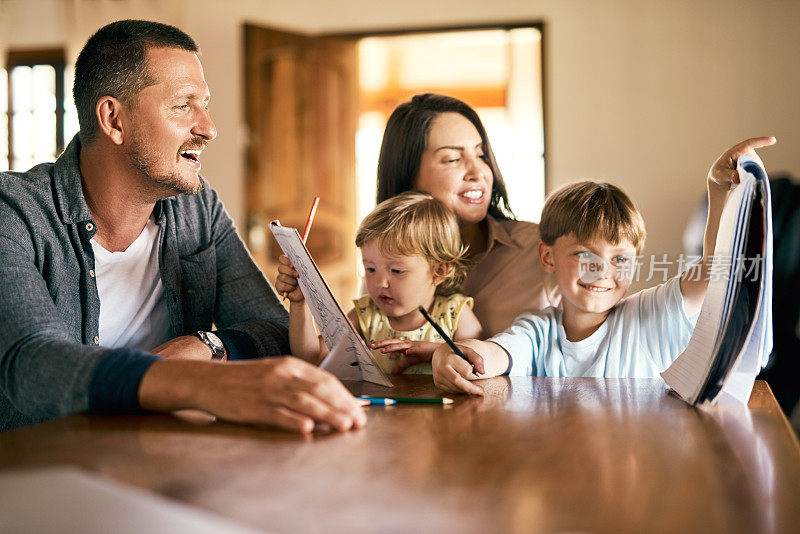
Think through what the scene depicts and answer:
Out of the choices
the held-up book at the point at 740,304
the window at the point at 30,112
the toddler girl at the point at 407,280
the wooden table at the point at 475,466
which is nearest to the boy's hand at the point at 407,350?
the toddler girl at the point at 407,280

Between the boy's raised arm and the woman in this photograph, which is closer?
the boy's raised arm

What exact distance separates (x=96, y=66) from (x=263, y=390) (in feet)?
3.24

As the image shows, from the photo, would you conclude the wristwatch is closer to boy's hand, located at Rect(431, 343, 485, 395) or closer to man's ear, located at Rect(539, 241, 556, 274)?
boy's hand, located at Rect(431, 343, 485, 395)

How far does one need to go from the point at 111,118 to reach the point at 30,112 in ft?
13.0

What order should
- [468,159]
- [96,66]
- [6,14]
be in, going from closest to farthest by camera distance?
[96,66] < [468,159] < [6,14]

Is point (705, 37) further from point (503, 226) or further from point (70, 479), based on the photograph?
point (70, 479)

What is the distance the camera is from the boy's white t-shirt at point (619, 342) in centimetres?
132

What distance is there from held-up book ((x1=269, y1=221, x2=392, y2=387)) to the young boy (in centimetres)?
25

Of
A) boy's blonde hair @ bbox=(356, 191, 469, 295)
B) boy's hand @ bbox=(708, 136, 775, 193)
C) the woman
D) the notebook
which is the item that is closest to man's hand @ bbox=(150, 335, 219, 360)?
boy's blonde hair @ bbox=(356, 191, 469, 295)

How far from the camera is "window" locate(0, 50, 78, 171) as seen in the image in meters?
4.88

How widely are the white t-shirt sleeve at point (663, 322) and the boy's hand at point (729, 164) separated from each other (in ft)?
0.75

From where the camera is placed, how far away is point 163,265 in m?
1.51

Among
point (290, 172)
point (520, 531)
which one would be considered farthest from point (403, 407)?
point (290, 172)

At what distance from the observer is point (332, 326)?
3.81 ft
